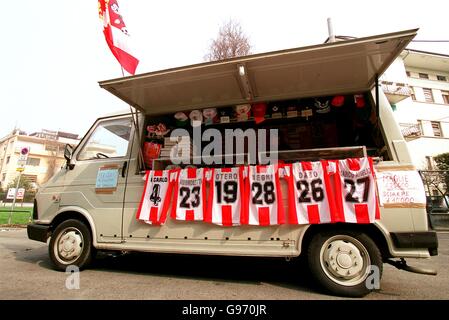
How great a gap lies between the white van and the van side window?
0.02 metres

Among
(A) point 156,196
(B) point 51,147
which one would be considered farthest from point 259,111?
(B) point 51,147

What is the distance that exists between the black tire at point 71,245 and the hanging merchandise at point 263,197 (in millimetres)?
2615

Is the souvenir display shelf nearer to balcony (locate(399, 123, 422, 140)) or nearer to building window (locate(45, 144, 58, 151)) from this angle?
balcony (locate(399, 123, 422, 140))

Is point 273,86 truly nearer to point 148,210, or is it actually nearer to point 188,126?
point 188,126

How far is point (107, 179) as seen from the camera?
4203 mm

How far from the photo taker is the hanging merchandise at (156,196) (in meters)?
3.82

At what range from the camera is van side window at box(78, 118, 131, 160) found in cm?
451

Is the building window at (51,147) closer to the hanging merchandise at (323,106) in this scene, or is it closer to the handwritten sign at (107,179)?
the handwritten sign at (107,179)

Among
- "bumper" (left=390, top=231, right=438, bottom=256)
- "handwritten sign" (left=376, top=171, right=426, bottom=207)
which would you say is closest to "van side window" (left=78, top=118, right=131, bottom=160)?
"handwritten sign" (left=376, top=171, right=426, bottom=207)

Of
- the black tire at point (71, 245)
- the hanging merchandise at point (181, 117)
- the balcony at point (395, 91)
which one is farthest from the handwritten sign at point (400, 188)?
the balcony at point (395, 91)

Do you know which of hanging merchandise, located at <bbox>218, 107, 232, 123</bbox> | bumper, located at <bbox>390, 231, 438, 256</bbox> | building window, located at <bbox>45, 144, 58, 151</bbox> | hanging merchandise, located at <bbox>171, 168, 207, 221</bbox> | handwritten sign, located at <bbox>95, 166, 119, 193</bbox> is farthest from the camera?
building window, located at <bbox>45, 144, 58, 151</bbox>

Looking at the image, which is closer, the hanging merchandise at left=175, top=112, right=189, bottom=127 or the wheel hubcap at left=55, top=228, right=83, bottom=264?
the wheel hubcap at left=55, top=228, right=83, bottom=264

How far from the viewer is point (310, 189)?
11.1 ft

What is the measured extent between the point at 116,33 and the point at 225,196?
3.14 metres
